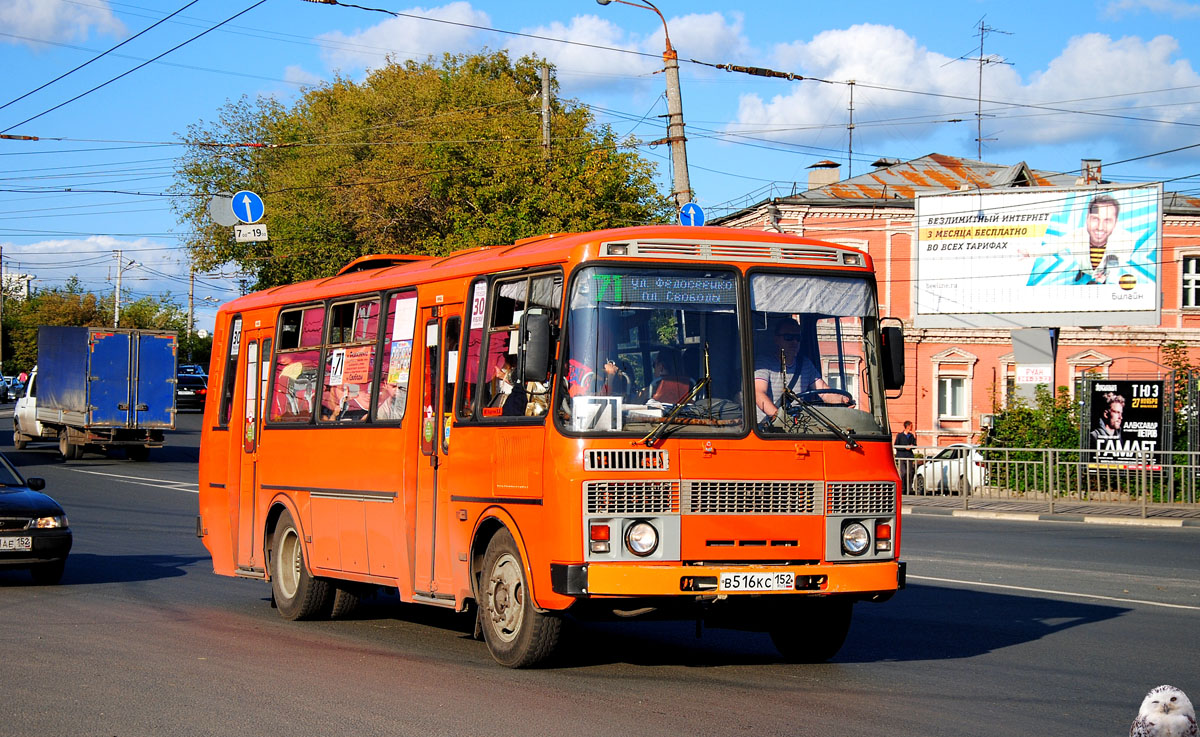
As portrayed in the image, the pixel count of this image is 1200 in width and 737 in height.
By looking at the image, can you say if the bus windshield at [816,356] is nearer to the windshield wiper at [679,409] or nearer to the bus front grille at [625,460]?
the windshield wiper at [679,409]

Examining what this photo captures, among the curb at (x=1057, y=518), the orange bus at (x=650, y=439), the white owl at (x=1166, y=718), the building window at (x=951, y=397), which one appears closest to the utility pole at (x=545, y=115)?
the curb at (x=1057, y=518)

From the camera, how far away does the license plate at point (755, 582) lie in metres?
8.63

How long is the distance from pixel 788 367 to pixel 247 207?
22.6 meters

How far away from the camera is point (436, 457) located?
10.3 metres

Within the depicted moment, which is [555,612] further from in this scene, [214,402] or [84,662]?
[214,402]

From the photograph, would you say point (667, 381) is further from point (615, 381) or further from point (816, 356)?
point (816, 356)

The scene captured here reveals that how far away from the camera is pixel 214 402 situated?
14.5 metres

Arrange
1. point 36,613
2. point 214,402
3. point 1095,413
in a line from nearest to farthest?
point 36,613 → point 214,402 → point 1095,413

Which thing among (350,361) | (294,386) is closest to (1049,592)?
(350,361)

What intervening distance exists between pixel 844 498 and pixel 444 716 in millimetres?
2968

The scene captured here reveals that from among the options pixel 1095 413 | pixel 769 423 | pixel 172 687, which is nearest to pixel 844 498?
pixel 769 423

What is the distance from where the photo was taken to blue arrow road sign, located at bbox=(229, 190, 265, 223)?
2914 centimetres

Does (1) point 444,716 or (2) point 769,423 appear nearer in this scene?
(1) point 444,716

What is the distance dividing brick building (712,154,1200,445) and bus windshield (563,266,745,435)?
4519cm
